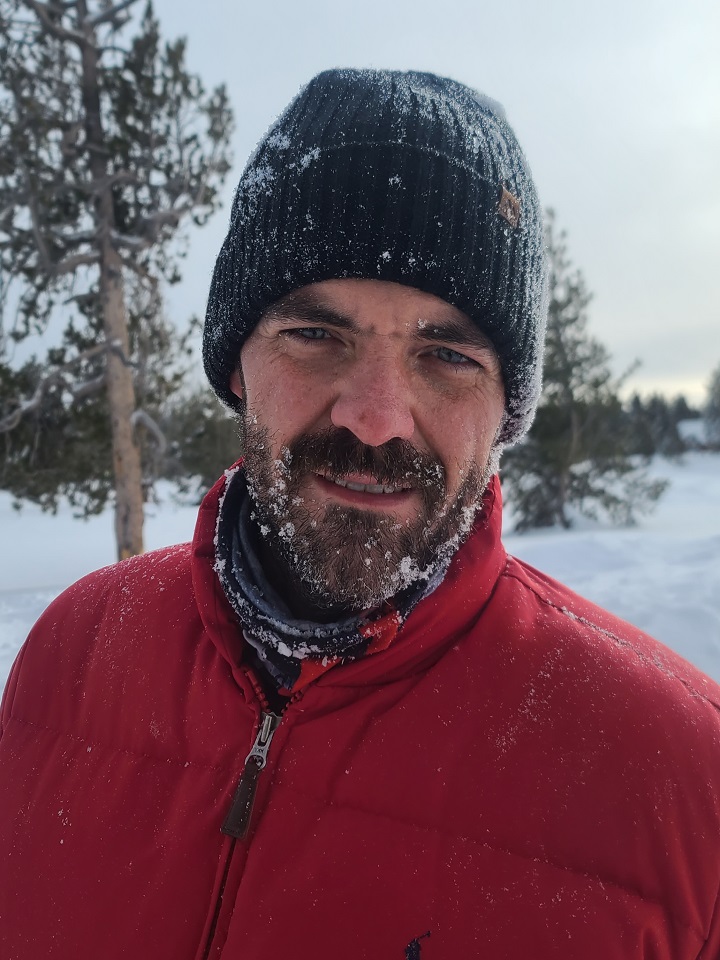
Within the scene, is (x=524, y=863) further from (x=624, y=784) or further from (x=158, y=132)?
(x=158, y=132)

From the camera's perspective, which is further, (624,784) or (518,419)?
(518,419)

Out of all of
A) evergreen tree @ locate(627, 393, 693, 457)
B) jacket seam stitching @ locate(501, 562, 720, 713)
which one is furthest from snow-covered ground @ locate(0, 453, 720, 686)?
evergreen tree @ locate(627, 393, 693, 457)

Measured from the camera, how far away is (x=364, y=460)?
1.04 metres

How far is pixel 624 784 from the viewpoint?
0.91m

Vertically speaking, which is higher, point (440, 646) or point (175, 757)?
point (440, 646)

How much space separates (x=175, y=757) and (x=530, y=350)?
1165 millimetres

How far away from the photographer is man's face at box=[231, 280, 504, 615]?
104 cm

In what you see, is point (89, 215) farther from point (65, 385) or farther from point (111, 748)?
point (111, 748)

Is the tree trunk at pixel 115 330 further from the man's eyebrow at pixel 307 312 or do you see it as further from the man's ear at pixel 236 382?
the man's eyebrow at pixel 307 312

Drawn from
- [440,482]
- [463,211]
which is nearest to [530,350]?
[463,211]

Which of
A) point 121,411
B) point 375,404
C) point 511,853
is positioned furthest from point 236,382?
point 121,411

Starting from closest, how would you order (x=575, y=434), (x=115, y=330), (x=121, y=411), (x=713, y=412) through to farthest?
(x=115, y=330), (x=121, y=411), (x=575, y=434), (x=713, y=412)

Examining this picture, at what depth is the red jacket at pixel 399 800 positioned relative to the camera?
852 millimetres

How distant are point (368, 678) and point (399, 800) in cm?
20
